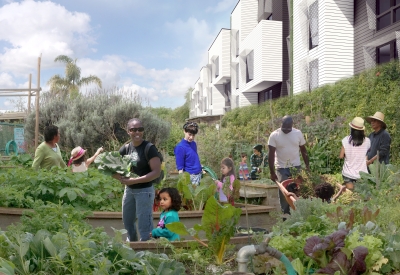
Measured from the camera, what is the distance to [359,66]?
814 inches

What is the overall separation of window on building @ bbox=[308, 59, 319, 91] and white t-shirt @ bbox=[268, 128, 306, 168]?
1644 cm

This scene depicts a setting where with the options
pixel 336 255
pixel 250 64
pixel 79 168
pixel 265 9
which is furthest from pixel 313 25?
pixel 336 255

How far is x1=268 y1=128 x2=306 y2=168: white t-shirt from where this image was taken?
6.68 metres

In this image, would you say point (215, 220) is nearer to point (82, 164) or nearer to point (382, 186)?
point (382, 186)

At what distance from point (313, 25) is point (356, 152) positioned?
A: 17.7 meters

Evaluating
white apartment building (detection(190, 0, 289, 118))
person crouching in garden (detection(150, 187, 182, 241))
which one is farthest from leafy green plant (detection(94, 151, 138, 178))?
white apartment building (detection(190, 0, 289, 118))

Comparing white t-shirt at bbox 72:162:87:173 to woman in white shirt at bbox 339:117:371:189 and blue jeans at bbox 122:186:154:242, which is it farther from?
woman in white shirt at bbox 339:117:371:189

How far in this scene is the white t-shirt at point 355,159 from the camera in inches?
260

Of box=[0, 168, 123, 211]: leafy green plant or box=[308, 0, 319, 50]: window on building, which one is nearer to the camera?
box=[0, 168, 123, 211]: leafy green plant

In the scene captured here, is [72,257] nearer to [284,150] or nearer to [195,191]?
[195,191]

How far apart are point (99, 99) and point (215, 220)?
475 inches

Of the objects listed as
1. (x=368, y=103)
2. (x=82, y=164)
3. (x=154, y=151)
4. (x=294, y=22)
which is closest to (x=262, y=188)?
(x=82, y=164)

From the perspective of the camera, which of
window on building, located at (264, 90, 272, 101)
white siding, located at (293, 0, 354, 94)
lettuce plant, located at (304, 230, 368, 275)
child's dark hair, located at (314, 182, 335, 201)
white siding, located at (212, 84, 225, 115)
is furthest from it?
white siding, located at (212, 84, 225, 115)

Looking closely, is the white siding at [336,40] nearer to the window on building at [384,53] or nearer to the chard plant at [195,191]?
the window on building at [384,53]
